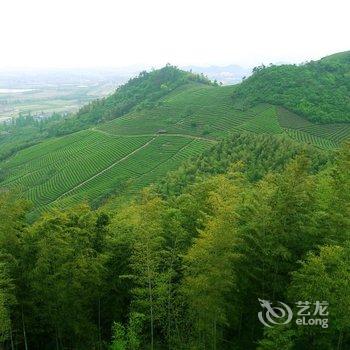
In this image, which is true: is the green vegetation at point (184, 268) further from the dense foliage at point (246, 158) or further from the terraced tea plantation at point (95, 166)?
the terraced tea plantation at point (95, 166)

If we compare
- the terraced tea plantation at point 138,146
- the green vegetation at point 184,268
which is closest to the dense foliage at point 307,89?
the terraced tea plantation at point 138,146

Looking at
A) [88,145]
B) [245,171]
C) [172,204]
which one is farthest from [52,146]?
[172,204]

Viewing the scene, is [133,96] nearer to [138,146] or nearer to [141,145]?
[141,145]

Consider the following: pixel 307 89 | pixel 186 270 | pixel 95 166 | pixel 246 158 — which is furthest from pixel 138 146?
pixel 186 270

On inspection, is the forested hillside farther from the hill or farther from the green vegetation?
the green vegetation

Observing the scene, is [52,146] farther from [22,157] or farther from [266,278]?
[266,278]
